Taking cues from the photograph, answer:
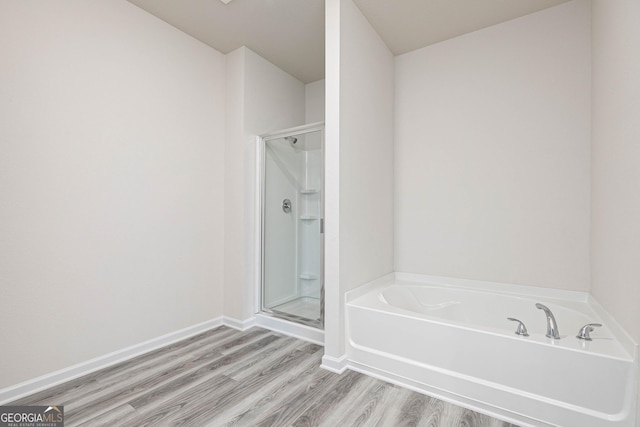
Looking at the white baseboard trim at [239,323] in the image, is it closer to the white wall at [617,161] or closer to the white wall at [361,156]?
the white wall at [361,156]

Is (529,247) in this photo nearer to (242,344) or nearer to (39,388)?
(242,344)

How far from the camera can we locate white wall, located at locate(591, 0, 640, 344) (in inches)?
51.4

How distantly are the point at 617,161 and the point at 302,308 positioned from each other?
2.40m

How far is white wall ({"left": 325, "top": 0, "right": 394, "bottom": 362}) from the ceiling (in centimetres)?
19

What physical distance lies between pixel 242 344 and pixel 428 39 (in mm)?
2911

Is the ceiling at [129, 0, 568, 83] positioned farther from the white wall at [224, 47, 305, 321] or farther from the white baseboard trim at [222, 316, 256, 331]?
the white baseboard trim at [222, 316, 256, 331]

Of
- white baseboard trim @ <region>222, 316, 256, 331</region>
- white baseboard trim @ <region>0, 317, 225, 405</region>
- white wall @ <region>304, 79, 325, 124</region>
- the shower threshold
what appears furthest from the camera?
white wall @ <region>304, 79, 325, 124</region>

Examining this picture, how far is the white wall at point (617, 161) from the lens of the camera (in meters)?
1.30

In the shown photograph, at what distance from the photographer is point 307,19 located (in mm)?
2381

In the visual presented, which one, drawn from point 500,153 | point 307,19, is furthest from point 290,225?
point 500,153

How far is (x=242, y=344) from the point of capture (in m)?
2.39

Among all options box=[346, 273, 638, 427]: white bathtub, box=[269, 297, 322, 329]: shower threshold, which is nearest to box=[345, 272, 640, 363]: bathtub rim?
box=[346, 273, 638, 427]: white bathtub

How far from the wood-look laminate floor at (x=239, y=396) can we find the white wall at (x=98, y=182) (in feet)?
0.92

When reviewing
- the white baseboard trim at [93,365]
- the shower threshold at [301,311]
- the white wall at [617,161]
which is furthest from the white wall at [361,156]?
the white wall at [617,161]
